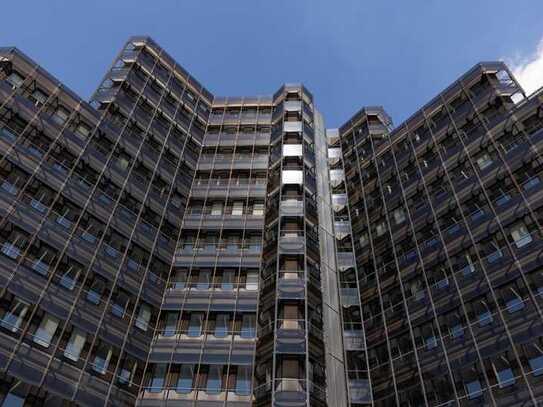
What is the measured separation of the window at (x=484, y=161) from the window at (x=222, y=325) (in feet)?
67.8

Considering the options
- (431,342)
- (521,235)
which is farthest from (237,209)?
(521,235)

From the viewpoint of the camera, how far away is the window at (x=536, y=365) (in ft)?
80.1

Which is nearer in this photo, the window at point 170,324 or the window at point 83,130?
the window at point 170,324

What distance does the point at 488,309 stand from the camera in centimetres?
2855

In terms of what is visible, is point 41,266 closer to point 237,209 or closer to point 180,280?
point 180,280

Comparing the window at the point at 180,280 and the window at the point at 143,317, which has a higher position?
the window at the point at 180,280

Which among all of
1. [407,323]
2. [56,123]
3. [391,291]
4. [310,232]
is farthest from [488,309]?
[56,123]

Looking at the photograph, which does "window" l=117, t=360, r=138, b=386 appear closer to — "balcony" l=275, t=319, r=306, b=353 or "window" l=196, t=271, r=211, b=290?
"window" l=196, t=271, r=211, b=290

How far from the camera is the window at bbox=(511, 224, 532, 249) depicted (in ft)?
95.4

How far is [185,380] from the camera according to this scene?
1142 inches

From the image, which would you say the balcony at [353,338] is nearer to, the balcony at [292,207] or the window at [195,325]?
the balcony at [292,207]

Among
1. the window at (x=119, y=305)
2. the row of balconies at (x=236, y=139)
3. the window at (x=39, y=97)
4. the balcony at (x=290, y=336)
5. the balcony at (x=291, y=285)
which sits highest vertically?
the row of balconies at (x=236, y=139)

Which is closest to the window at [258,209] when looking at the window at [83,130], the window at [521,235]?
the window at [83,130]

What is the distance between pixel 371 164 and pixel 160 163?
1923 cm
